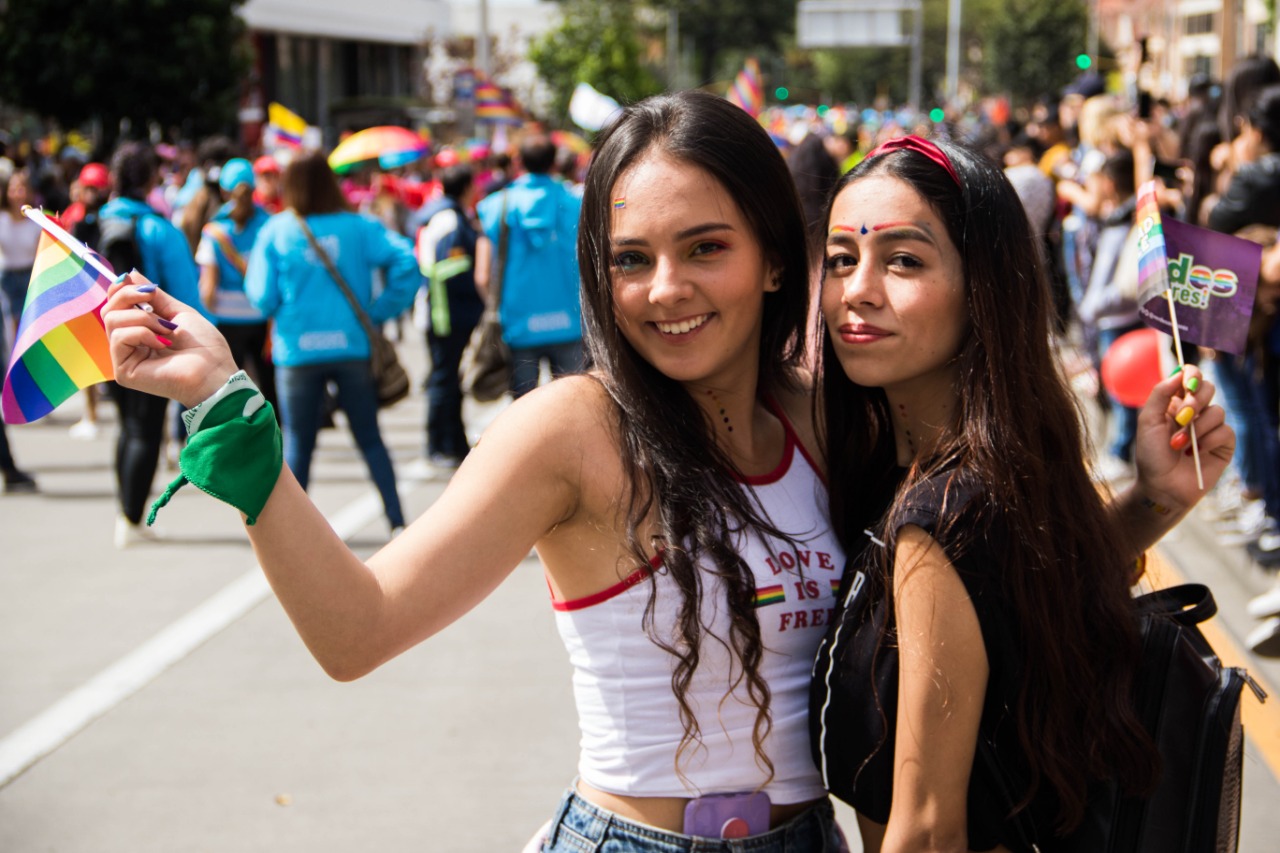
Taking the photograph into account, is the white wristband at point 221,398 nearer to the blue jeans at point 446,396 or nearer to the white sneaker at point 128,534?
the white sneaker at point 128,534

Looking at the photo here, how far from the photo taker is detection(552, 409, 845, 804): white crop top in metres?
1.97

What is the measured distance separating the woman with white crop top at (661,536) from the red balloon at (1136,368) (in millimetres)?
5512

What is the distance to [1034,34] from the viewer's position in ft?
197

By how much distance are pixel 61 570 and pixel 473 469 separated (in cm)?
596

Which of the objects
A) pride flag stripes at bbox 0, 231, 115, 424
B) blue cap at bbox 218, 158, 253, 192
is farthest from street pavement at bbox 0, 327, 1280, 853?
blue cap at bbox 218, 158, 253, 192

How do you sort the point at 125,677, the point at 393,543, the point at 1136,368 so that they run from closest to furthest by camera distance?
1. the point at 393,543
2. the point at 125,677
3. the point at 1136,368

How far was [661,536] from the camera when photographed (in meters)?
1.96

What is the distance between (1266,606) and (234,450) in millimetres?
5012

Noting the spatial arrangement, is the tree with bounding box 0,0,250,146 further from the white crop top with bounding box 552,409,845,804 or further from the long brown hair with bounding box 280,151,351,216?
the white crop top with bounding box 552,409,845,804

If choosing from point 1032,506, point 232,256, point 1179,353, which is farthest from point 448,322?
point 1032,506

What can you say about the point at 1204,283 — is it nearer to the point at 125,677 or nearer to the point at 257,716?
the point at 257,716

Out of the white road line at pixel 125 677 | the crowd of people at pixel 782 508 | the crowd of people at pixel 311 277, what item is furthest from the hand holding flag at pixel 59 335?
the crowd of people at pixel 311 277

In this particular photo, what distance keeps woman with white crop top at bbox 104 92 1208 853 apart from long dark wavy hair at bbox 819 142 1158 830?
0.19 m

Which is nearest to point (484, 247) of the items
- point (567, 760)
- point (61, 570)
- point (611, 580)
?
point (61, 570)
